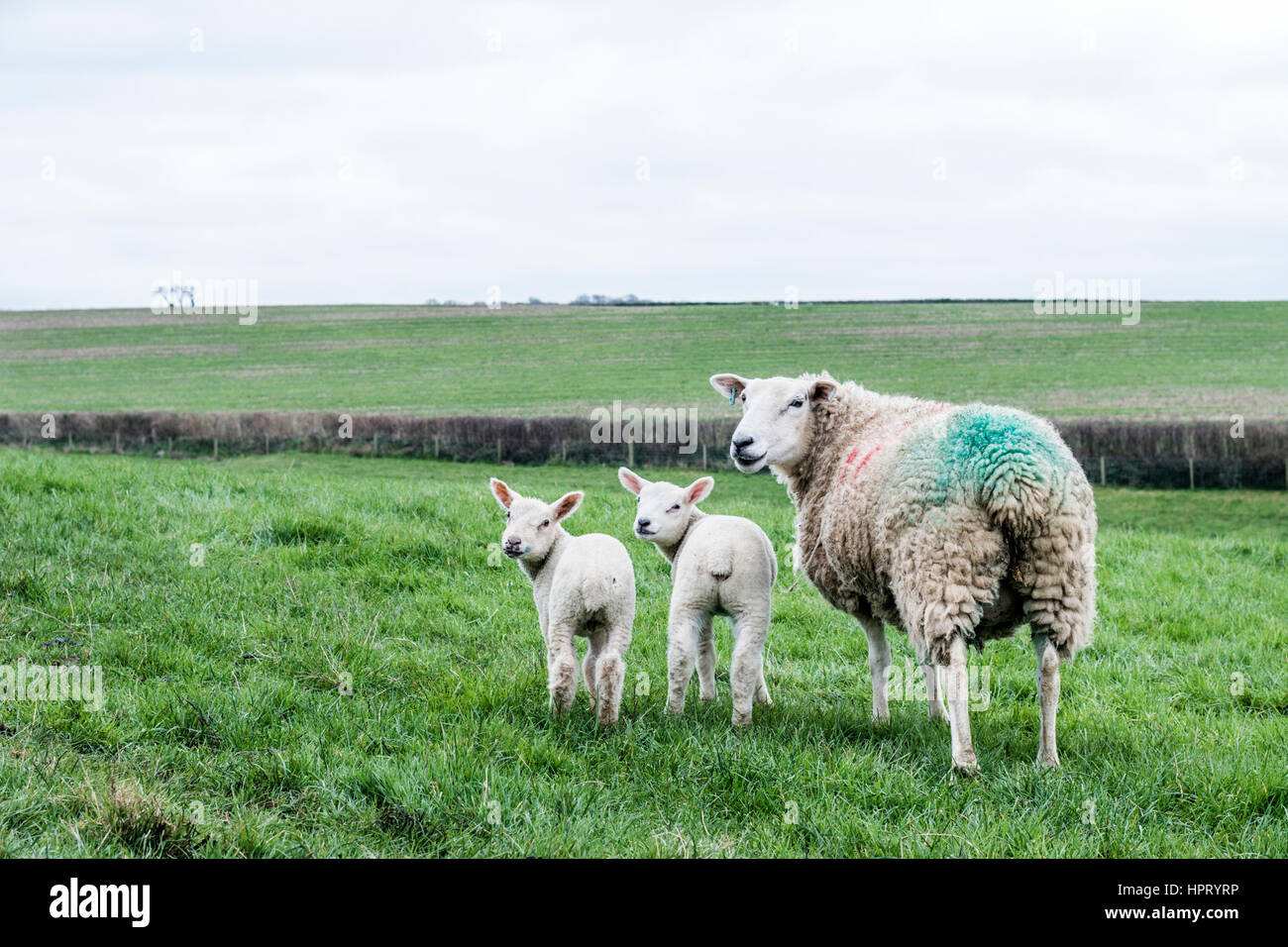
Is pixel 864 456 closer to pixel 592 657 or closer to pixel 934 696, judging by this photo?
pixel 934 696

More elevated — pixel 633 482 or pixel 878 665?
pixel 633 482

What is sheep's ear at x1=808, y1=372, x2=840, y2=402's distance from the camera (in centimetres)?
698

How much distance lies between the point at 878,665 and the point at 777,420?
1725 mm

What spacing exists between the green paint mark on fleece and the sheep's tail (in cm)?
194

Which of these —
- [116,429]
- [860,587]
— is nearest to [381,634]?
[860,587]

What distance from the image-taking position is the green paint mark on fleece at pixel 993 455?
18.0 ft

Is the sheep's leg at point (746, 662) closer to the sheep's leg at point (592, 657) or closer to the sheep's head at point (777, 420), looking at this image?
the sheep's leg at point (592, 657)

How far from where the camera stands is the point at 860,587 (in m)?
6.49

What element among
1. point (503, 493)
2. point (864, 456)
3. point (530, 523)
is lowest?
point (530, 523)

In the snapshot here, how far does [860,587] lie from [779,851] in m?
2.45

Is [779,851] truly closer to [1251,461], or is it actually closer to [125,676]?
[125,676]

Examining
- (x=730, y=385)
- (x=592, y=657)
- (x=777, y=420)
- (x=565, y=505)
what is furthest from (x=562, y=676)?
(x=730, y=385)

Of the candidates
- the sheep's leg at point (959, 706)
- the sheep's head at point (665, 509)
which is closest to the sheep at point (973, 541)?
the sheep's leg at point (959, 706)

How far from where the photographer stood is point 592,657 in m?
6.46
